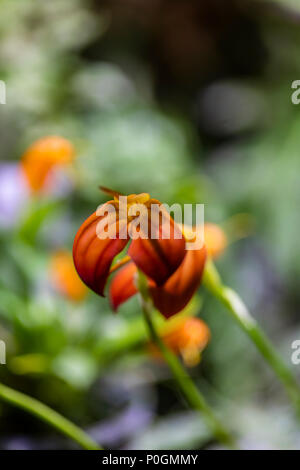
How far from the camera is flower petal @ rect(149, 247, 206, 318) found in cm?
43

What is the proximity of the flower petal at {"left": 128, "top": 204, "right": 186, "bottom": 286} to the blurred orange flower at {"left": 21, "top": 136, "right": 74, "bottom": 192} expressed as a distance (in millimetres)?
401

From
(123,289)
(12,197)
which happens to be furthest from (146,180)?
(123,289)

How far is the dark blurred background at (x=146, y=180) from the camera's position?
2.38 ft

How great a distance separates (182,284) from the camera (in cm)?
43

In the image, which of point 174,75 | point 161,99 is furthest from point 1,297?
point 174,75

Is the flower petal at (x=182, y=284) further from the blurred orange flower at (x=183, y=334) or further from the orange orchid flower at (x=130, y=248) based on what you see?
the blurred orange flower at (x=183, y=334)

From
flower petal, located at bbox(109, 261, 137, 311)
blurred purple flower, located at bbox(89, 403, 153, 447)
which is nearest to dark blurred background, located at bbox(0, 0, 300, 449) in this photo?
blurred purple flower, located at bbox(89, 403, 153, 447)

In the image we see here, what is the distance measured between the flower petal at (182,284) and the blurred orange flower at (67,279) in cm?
36

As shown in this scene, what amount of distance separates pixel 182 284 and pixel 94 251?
0.07m
